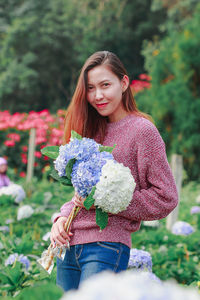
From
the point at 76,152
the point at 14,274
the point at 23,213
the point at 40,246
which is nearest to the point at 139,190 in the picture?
the point at 76,152

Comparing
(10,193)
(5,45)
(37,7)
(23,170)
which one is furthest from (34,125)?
(37,7)

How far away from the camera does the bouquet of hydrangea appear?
141 cm

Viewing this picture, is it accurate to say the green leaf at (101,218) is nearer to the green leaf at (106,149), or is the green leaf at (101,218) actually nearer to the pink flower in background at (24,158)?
the green leaf at (106,149)

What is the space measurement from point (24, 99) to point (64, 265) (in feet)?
53.9

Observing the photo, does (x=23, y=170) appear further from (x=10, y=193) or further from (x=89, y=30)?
(x=89, y=30)

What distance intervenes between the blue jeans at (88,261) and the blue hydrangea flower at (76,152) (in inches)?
13.4

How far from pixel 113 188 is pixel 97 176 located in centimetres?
8

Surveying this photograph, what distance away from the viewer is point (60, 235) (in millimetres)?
1650

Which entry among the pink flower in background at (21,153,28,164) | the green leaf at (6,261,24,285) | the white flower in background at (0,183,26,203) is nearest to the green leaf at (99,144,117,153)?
the green leaf at (6,261,24,285)

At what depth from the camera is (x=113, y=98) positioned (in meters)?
1.75

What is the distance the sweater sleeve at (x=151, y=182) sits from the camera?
63.2 inches

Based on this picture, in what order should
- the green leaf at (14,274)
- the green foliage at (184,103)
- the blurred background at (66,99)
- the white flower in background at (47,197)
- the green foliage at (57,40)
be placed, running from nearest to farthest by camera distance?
1. the green leaf at (14,274)
2. the blurred background at (66,99)
3. the white flower in background at (47,197)
4. the green foliage at (184,103)
5. the green foliage at (57,40)

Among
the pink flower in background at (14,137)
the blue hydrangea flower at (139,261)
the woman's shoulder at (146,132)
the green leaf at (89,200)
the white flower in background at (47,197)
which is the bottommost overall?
the white flower in background at (47,197)

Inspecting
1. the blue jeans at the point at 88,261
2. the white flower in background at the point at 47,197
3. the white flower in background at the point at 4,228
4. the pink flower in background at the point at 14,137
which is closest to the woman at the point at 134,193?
the blue jeans at the point at 88,261
